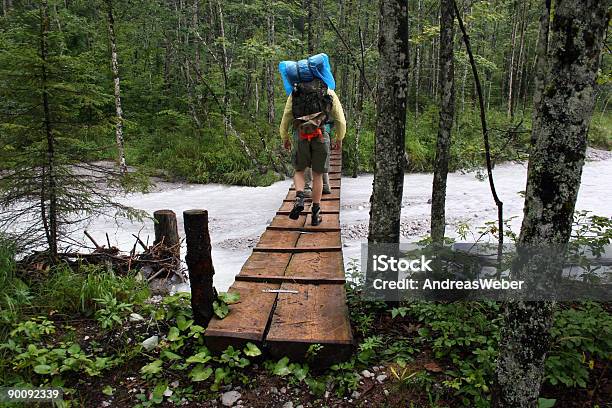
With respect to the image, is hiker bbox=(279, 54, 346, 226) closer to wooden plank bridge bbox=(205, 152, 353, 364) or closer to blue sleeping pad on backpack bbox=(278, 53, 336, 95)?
blue sleeping pad on backpack bbox=(278, 53, 336, 95)

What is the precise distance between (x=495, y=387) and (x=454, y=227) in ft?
22.5

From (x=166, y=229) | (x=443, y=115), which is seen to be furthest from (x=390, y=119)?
(x=166, y=229)

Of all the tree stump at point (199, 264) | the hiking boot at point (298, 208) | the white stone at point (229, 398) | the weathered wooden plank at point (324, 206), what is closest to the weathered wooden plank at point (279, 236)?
the hiking boot at point (298, 208)

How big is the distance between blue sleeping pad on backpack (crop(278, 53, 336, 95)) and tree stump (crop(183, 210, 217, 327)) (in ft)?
8.20

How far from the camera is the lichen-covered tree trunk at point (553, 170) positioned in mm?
1605

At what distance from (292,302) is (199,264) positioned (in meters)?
0.81

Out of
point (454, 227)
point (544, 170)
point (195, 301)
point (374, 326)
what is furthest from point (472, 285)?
point (454, 227)

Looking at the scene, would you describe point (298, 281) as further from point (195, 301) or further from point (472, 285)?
point (472, 285)

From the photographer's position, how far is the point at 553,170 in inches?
69.4

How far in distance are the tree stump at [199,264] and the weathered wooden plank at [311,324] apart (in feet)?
1.67

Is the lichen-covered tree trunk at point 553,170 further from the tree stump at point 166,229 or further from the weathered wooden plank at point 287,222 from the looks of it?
the tree stump at point 166,229

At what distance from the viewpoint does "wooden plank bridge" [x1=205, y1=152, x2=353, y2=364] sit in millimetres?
2705

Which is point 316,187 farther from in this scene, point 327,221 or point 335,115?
point 335,115

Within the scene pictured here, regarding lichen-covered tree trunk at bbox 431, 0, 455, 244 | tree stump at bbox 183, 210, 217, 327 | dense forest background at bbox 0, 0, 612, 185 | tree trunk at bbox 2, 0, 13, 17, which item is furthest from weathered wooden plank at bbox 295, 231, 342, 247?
tree trunk at bbox 2, 0, 13, 17
